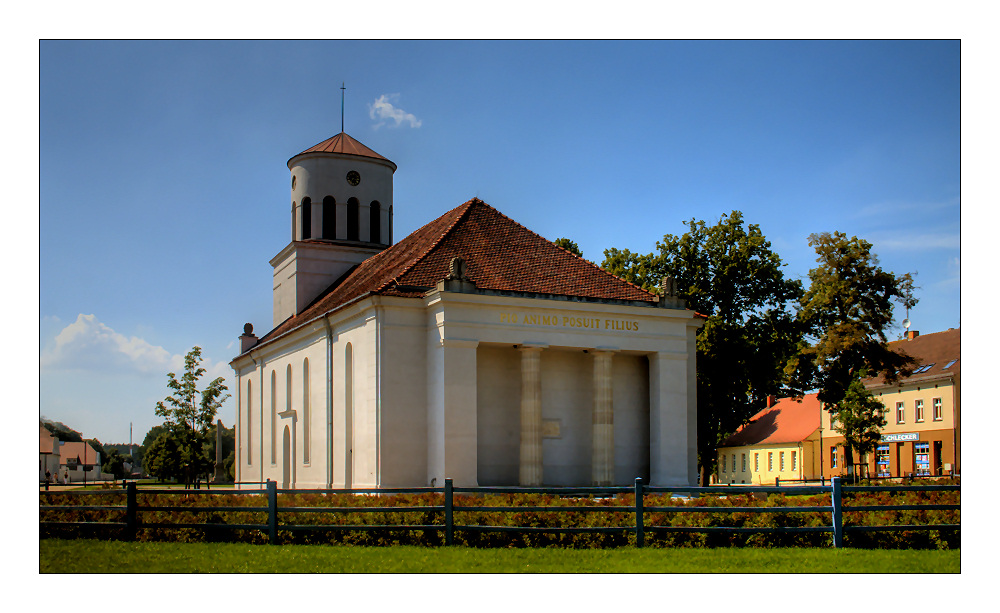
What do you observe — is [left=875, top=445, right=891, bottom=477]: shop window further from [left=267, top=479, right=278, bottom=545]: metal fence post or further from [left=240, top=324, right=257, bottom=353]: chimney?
[left=267, top=479, right=278, bottom=545]: metal fence post

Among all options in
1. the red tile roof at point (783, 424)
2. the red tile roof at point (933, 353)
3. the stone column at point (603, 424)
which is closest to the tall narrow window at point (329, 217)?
the stone column at point (603, 424)

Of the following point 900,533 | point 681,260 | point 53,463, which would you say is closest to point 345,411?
point 900,533

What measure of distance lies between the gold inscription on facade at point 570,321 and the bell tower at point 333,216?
1867 cm

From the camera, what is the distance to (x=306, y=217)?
48.4 m

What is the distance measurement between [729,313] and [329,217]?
76.3ft

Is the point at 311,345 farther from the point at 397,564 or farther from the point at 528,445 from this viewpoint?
the point at 397,564

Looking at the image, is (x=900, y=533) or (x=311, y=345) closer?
(x=900, y=533)

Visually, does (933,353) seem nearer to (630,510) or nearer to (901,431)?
(901,431)

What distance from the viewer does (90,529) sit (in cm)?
1945

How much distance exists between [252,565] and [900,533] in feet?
38.2

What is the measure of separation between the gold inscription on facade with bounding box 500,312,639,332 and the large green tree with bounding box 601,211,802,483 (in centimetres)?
1851

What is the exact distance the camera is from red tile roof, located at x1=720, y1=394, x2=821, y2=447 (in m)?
67.0

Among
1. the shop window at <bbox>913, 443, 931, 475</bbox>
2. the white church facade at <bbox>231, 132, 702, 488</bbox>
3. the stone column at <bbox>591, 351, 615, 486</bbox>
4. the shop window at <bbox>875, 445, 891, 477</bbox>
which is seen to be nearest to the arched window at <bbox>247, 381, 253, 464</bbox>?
the white church facade at <bbox>231, 132, 702, 488</bbox>

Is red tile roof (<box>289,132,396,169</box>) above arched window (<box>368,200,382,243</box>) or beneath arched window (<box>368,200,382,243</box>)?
above
